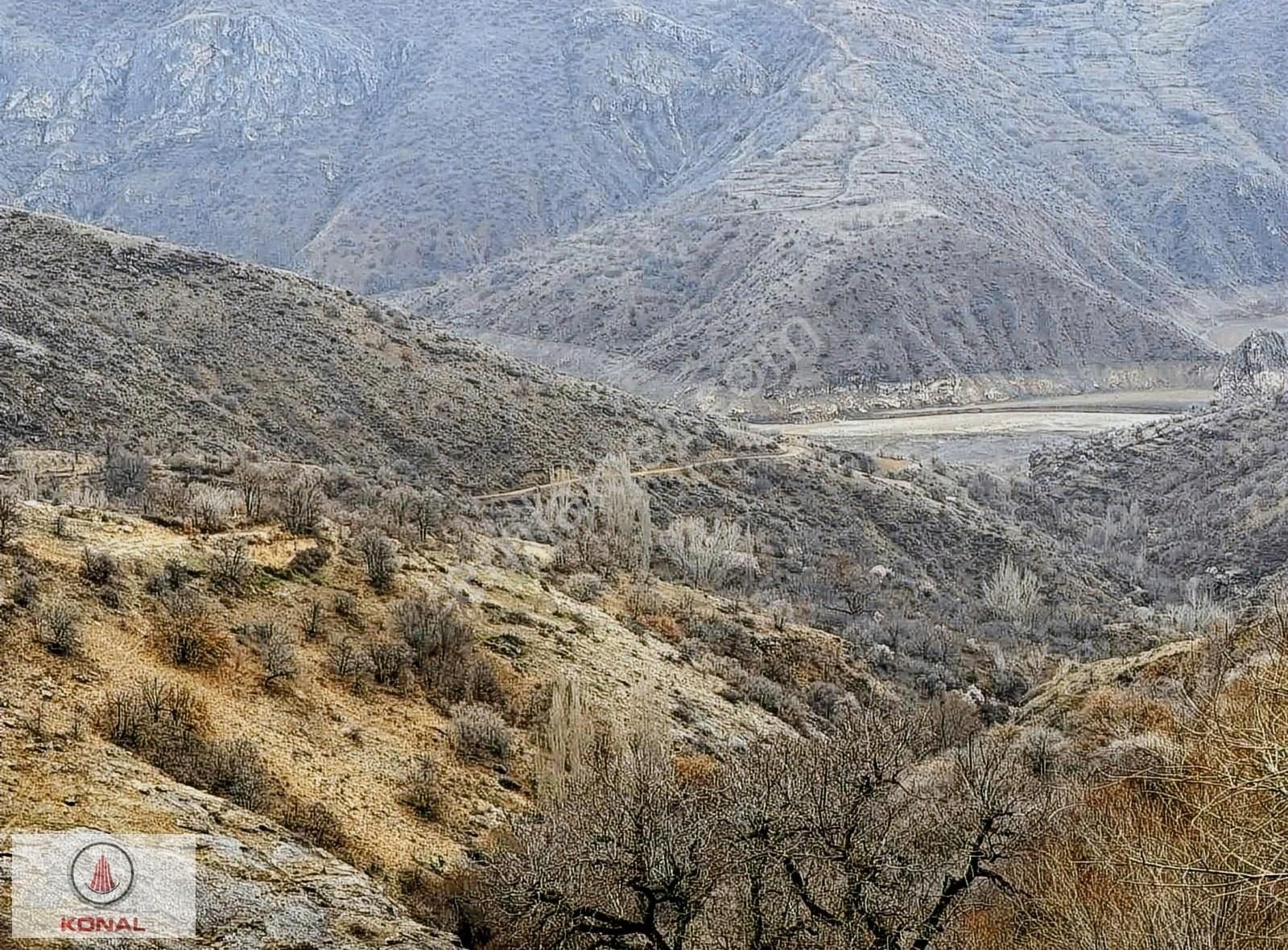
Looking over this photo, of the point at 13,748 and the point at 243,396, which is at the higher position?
the point at 243,396

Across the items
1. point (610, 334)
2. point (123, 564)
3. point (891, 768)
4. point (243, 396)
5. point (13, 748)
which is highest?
point (610, 334)

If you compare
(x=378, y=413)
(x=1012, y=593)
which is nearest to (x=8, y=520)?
(x=378, y=413)

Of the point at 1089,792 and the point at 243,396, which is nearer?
the point at 1089,792

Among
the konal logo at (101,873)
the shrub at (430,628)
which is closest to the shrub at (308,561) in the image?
the shrub at (430,628)

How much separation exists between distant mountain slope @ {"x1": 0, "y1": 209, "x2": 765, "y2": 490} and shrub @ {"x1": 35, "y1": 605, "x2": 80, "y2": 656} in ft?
70.2

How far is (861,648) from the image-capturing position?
26.2 meters

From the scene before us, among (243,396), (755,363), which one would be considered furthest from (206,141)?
(243,396)

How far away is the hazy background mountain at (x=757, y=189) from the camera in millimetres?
105188

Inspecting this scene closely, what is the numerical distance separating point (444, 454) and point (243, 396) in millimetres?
7396

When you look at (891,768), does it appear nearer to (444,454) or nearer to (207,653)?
(207,653)

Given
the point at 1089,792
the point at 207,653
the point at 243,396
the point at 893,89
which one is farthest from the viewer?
the point at 893,89

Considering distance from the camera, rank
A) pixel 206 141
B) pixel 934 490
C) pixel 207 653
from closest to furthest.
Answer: pixel 207 653 → pixel 934 490 → pixel 206 141

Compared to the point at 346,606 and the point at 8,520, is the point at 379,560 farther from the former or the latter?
the point at 8,520

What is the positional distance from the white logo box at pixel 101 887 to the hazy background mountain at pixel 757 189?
85.7m
